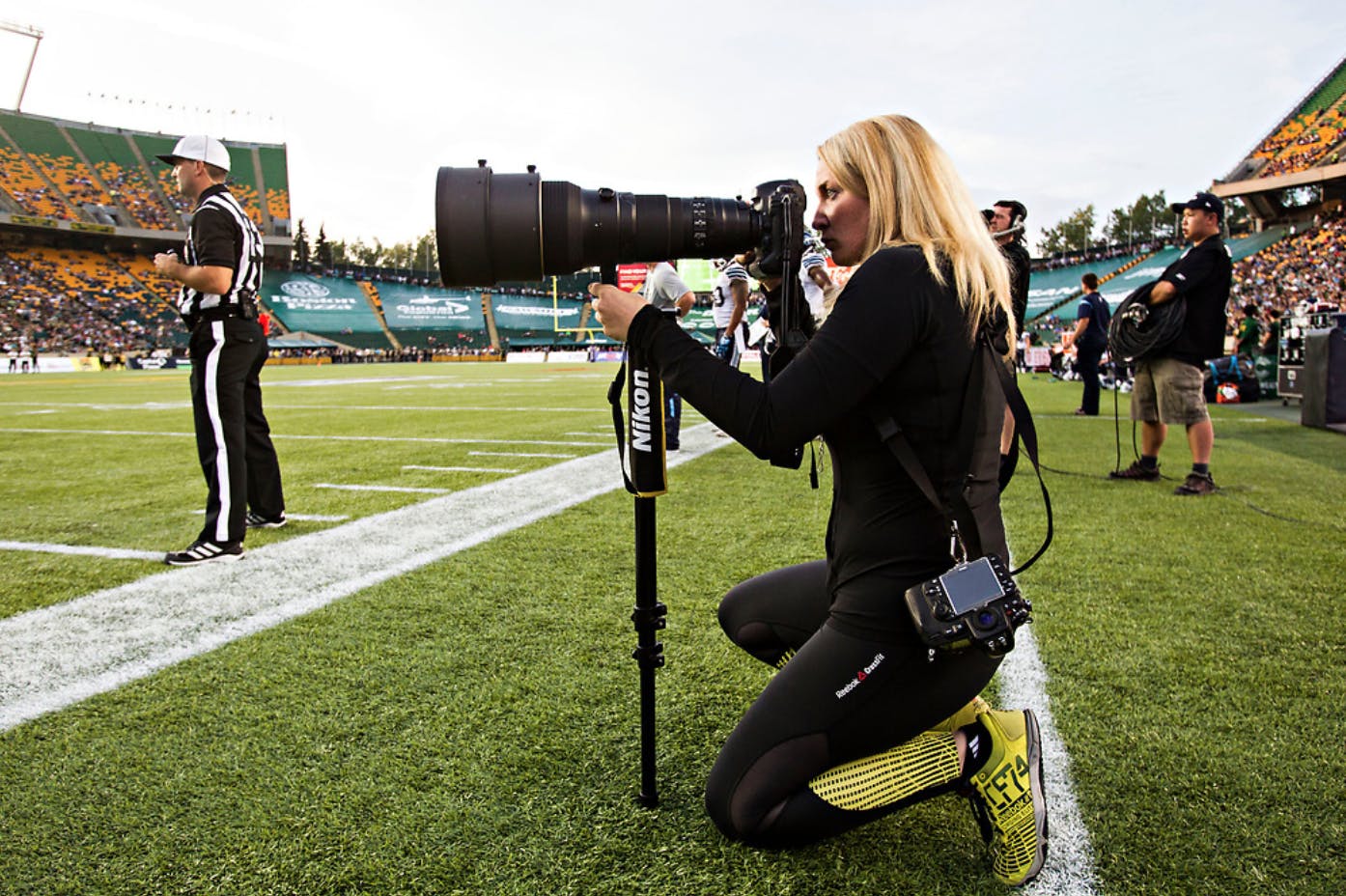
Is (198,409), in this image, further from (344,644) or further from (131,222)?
(131,222)

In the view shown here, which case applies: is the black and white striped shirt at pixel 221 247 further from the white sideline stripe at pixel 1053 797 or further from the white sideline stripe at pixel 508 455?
the white sideline stripe at pixel 1053 797

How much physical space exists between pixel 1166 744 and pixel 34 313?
5131 cm

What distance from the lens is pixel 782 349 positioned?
1.75 m

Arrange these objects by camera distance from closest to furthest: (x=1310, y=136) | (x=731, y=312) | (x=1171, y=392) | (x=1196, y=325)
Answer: (x=1196, y=325)
(x=1171, y=392)
(x=731, y=312)
(x=1310, y=136)

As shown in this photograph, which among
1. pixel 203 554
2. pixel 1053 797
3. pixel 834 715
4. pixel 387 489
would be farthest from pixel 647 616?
pixel 387 489

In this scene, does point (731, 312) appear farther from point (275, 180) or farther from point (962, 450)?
point (275, 180)

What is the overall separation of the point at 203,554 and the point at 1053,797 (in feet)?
12.0

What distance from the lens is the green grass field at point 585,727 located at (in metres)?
1.63

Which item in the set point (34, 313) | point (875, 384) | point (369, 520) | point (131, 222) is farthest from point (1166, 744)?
point (131, 222)

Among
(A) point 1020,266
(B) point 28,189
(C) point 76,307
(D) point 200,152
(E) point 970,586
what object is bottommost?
(E) point 970,586

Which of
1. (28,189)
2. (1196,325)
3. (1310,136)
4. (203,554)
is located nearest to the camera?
(203,554)

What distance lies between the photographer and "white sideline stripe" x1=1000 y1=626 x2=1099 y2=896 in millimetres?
1585

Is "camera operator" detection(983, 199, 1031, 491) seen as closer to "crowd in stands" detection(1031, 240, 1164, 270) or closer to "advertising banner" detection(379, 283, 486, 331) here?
"crowd in stands" detection(1031, 240, 1164, 270)

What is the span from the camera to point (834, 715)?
5.34ft
